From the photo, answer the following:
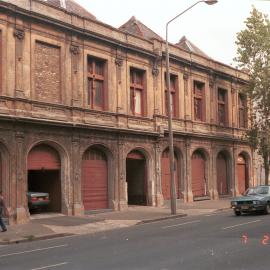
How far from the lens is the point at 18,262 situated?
37.4 feet

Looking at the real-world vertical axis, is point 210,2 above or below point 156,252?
above

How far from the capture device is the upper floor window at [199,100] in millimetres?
35938

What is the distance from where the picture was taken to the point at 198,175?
35438 mm

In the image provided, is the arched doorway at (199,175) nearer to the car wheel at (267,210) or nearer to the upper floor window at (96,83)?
the upper floor window at (96,83)

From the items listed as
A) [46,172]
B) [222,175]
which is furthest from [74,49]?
[222,175]

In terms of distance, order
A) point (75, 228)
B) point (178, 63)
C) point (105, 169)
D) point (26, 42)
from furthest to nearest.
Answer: point (178, 63), point (105, 169), point (26, 42), point (75, 228)

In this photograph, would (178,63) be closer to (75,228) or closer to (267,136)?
(267,136)

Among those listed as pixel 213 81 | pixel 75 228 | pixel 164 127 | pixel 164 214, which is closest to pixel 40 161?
pixel 75 228

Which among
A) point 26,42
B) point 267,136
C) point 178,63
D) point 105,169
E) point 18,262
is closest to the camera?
point 18,262

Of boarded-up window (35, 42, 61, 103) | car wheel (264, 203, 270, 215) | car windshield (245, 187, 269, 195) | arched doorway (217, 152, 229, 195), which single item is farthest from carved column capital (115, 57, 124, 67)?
arched doorway (217, 152, 229, 195)

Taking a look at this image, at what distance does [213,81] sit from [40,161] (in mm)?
18222

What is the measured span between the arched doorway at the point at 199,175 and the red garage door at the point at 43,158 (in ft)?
42.9

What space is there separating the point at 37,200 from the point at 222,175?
19468 mm

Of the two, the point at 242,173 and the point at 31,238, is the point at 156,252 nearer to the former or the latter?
the point at 31,238
